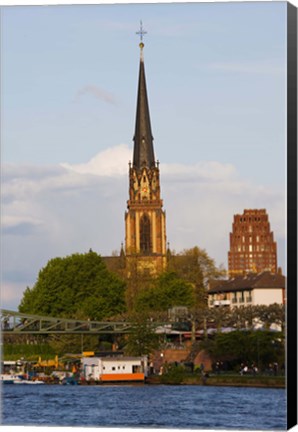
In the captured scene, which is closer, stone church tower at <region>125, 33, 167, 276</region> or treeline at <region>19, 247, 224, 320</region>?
treeline at <region>19, 247, 224, 320</region>

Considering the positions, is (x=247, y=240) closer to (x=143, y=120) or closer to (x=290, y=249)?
(x=143, y=120)

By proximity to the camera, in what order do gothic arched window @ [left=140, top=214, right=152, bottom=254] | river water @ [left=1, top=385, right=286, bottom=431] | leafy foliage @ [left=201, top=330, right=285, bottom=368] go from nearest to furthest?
river water @ [left=1, top=385, right=286, bottom=431], leafy foliage @ [left=201, top=330, right=285, bottom=368], gothic arched window @ [left=140, top=214, right=152, bottom=254]

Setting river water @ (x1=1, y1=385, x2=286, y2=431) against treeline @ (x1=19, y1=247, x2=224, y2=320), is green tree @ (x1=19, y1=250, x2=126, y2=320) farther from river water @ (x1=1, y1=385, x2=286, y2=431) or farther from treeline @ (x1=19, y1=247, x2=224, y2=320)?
river water @ (x1=1, y1=385, x2=286, y2=431)

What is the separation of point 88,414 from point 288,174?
7.50m

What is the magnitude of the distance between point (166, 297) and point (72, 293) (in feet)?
8.21

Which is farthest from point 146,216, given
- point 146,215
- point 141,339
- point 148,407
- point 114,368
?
point 148,407

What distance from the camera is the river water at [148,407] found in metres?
16.6

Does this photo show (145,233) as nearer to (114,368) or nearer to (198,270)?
(198,270)

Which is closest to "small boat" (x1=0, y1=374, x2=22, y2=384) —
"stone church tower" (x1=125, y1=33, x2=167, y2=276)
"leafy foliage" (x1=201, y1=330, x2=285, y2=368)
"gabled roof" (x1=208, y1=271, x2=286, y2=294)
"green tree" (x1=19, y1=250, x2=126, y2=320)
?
"green tree" (x1=19, y1=250, x2=126, y2=320)

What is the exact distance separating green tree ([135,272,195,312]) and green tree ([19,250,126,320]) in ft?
2.71

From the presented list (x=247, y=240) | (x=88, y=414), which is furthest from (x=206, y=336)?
(x=247, y=240)

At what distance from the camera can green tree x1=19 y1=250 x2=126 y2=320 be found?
37031 mm

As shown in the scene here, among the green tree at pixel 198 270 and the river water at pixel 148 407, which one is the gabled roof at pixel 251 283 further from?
the river water at pixel 148 407

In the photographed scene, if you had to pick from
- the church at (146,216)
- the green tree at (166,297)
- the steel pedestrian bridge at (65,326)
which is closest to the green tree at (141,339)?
the steel pedestrian bridge at (65,326)
